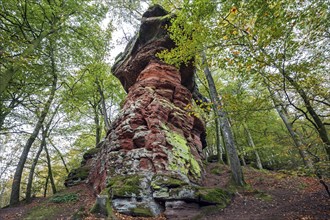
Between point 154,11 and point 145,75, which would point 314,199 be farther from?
point 154,11

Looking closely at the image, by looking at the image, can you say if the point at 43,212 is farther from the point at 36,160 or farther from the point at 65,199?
the point at 36,160

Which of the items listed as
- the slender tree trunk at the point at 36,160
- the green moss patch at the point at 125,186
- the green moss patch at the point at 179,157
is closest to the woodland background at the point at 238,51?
the slender tree trunk at the point at 36,160

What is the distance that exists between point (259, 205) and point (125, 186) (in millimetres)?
5224

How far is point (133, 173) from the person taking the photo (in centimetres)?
841

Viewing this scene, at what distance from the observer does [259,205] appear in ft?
23.3

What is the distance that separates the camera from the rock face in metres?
7.08

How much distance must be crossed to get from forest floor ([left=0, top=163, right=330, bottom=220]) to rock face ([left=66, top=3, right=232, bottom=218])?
2.42 ft

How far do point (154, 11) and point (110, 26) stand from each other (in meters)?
6.45

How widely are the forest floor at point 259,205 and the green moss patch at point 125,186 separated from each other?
2.70ft

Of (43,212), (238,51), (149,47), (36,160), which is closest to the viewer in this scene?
(238,51)

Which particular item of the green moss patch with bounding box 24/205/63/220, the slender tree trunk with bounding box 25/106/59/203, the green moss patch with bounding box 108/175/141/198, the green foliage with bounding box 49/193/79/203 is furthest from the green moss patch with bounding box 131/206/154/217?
the slender tree trunk with bounding box 25/106/59/203

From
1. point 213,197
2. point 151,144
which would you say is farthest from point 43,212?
point 213,197

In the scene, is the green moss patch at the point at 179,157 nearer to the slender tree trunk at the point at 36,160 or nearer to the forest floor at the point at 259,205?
the forest floor at the point at 259,205

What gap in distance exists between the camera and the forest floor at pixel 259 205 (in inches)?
229
